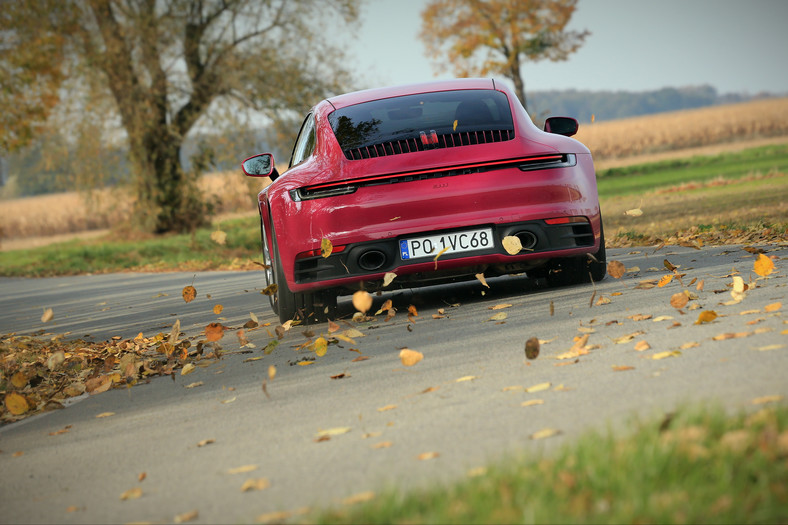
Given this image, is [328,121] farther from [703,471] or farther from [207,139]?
[207,139]

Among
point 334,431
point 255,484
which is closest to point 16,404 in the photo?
point 334,431

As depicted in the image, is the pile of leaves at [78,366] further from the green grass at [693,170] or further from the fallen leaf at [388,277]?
the green grass at [693,170]

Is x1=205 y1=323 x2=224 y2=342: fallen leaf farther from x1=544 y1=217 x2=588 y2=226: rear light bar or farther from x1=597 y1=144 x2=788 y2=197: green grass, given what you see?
x1=597 y1=144 x2=788 y2=197: green grass

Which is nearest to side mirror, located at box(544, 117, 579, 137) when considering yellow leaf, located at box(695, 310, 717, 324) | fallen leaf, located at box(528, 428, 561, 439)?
yellow leaf, located at box(695, 310, 717, 324)

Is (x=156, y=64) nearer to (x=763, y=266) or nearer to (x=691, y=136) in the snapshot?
(x=763, y=266)

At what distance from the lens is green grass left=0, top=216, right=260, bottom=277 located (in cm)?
2009

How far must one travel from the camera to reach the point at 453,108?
22.6 ft

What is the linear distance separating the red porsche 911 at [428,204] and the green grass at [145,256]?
1183cm

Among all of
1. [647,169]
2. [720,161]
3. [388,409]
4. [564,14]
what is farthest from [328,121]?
[564,14]

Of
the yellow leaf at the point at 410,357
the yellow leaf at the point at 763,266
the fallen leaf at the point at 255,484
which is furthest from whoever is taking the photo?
the yellow leaf at the point at 763,266

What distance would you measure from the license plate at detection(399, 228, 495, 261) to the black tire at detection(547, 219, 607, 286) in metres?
0.98

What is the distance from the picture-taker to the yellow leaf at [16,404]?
16.9 ft

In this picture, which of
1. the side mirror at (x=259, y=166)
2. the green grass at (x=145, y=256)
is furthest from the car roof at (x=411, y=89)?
the green grass at (x=145, y=256)

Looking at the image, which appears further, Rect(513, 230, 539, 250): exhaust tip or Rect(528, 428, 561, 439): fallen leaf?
Rect(513, 230, 539, 250): exhaust tip
